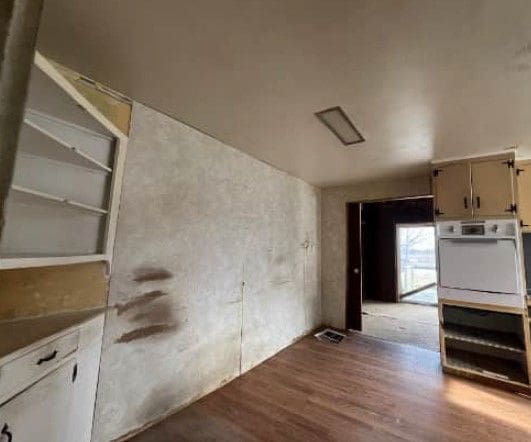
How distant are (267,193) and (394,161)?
5.35ft

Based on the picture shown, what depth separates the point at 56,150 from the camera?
1411 millimetres

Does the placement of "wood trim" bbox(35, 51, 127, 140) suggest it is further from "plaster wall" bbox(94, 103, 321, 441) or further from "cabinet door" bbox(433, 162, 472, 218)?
"cabinet door" bbox(433, 162, 472, 218)

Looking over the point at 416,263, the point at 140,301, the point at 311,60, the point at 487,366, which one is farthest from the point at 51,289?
the point at 416,263

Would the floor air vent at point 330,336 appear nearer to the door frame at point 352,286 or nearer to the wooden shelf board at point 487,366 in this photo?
the door frame at point 352,286

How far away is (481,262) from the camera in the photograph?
285 cm

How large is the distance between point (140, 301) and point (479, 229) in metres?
3.48

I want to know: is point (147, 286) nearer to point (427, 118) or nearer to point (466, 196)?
point (427, 118)

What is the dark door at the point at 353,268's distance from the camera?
4.41m

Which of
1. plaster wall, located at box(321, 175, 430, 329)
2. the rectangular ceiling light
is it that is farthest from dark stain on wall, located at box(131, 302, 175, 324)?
plaster wall, located at box(321, 175, 430, 329)

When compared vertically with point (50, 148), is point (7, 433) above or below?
below

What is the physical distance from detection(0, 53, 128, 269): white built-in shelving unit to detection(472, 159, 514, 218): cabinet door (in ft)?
11.7

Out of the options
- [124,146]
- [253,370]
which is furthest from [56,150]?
[253,370]

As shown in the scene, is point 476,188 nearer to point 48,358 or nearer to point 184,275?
point 184,275

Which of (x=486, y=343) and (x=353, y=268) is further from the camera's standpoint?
(x=353, y=268)
